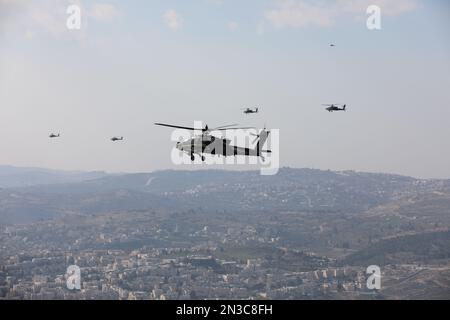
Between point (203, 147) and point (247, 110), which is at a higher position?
point (247, 110)

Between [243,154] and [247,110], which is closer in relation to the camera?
[243,154]
